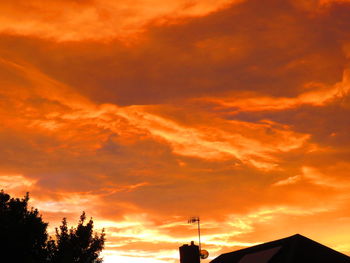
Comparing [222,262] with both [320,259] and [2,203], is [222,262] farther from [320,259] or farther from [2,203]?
[2,203]

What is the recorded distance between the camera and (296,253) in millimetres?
26016

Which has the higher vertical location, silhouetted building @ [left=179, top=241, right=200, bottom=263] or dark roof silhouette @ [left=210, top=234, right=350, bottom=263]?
silhouetted building @ [left=179, top=241, right=200, bottom=263]

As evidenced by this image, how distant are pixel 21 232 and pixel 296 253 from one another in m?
22.6

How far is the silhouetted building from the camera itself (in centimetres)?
3538

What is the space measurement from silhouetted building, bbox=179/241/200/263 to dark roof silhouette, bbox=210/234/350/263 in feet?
21.1

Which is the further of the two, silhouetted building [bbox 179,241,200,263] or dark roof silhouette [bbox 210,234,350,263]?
silhouetted building [bbox 179,241,200,263]

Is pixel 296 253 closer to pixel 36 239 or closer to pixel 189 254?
pixel 189 254

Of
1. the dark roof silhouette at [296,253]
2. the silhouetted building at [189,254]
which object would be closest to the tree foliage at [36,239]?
the silhouetted building at [189,254]

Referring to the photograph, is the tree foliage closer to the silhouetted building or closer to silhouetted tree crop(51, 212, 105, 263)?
silhouetted tree crop(51, 212, 105, 263)

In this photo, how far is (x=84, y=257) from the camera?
4597cm

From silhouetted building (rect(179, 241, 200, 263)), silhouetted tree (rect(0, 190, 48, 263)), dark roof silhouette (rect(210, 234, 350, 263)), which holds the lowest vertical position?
dark roof silhouette (rect(210, 234, 350, 263))

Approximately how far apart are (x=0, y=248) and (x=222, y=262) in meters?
17.3

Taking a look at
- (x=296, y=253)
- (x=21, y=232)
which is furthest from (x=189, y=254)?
(x=21, y=232)

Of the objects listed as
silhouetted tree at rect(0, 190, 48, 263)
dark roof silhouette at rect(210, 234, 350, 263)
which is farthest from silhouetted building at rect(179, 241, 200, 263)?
silhouetted tree at rect(0, 190, 48, 263)
